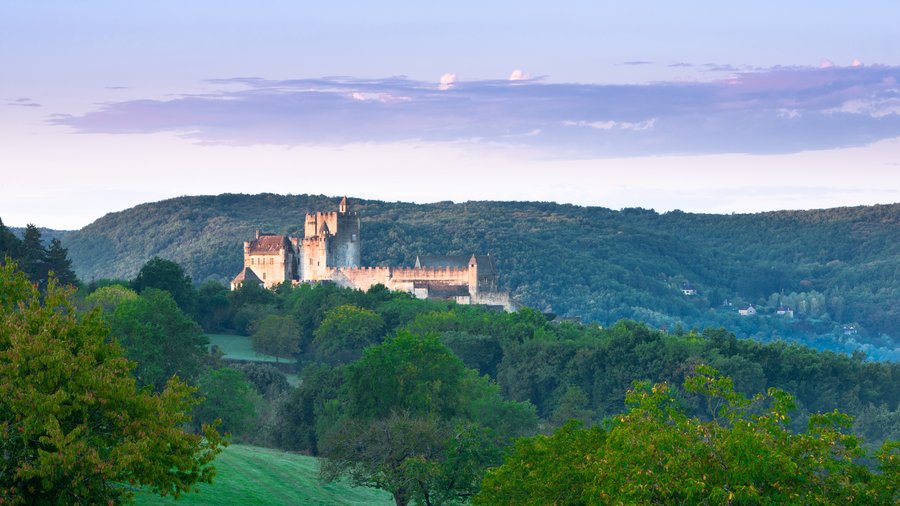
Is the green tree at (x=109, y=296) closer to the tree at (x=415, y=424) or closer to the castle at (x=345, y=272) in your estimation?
the tree at (x=415, y=424)

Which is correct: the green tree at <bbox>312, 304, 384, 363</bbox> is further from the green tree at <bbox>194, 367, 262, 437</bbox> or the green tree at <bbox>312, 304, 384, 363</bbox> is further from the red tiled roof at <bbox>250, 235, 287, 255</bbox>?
the red tiled roof at <bbox>250, 235, 287, 255</bbox>

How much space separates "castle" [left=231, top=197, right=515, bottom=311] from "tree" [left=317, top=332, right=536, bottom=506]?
199 ft

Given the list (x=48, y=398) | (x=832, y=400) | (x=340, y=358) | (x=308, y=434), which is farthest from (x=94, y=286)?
(x=48, y=398)

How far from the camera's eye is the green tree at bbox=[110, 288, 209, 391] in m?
58.6

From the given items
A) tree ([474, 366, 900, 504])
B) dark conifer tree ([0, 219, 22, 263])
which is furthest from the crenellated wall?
tree ([474, 366, 900, 504])

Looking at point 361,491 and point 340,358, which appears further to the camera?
point 340,358

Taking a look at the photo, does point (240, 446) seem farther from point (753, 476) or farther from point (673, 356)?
point (673, 356)

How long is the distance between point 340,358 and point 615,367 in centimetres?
1592

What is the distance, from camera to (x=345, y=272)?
129m

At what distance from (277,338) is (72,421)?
67.0m

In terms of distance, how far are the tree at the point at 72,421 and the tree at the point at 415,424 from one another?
46.2 ft

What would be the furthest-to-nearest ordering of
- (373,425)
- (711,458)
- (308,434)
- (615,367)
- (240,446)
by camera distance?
1. (615,367)
2. (308,434)
3. (240,446)
4. (373,425)
5. (711,458)

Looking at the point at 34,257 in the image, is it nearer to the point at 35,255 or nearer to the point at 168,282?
the point at 35,255

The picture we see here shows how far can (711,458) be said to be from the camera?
2373cm
